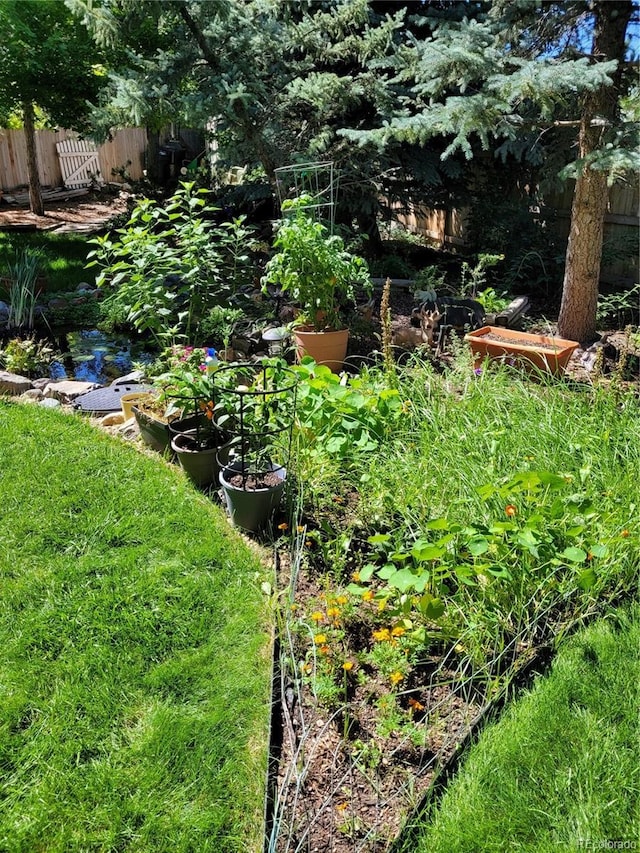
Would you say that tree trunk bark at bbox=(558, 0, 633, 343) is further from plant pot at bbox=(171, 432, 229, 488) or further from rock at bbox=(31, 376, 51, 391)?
rock at bbox=(31, 376, 51, 391)

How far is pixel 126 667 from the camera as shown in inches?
84.5

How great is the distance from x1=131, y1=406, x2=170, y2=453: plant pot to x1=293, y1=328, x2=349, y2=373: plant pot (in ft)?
4.21

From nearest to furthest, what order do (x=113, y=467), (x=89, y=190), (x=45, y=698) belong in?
1. (x=45, y=698)
2. (x=113, y=467)
3. (x=89, y=190)

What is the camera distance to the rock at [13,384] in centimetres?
436

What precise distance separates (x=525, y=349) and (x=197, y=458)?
2313mm

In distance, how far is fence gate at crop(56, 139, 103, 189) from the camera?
1543 centimetres

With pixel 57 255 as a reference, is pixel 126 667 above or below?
below

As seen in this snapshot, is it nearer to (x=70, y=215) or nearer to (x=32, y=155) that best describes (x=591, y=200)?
(x=32, y=155)

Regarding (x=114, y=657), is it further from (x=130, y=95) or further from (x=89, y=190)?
(x=89, y=190)

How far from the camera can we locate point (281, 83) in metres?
6.76

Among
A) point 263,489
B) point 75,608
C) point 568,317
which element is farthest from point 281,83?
point 75,608

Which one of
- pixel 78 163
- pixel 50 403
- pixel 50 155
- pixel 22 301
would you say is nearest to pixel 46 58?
pixel 22 301

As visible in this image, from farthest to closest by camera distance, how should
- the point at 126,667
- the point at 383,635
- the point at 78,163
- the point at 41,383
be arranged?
the point at 78,163 < the point at 41,383 < the point at 126,667 < the point at 383,635

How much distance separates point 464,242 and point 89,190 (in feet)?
33.5
